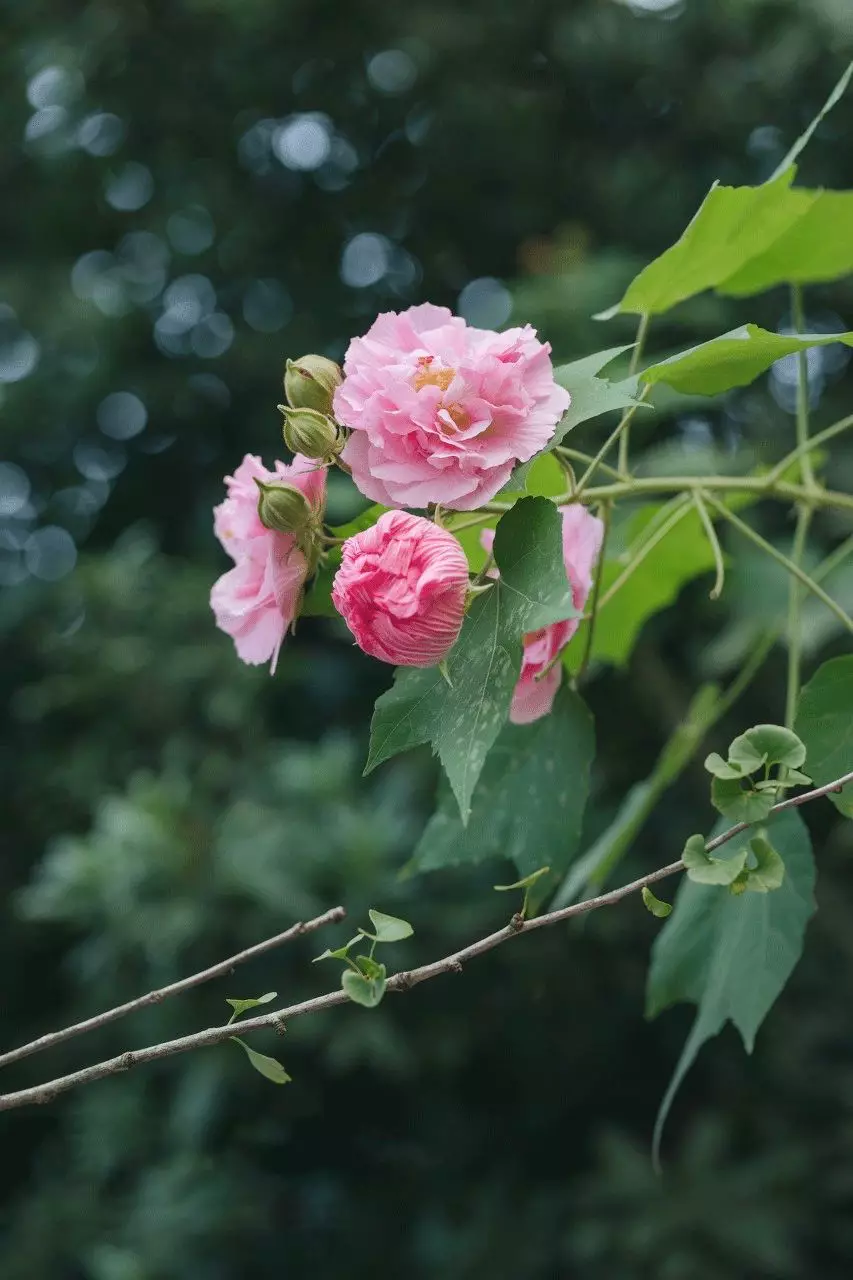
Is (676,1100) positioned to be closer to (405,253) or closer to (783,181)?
(405,253)

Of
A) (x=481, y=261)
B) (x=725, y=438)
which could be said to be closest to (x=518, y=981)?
(x=725, y=438)

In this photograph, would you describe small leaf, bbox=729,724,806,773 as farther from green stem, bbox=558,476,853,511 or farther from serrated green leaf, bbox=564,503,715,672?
serrated green leaf, bbox=564,503,715,672

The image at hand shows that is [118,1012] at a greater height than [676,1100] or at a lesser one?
greater

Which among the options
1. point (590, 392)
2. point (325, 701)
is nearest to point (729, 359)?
point (590, 392)

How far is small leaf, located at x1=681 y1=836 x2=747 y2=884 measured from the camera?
12.4 inches

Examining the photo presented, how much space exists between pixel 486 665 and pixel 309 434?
80 millimetres

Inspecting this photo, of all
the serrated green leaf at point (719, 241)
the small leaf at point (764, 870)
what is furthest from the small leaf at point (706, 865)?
the serrated green leaf at point (719, 241)

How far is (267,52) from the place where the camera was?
7.61 feet

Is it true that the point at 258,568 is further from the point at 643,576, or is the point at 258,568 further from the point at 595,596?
the point at 643,576

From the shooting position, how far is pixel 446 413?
36cm

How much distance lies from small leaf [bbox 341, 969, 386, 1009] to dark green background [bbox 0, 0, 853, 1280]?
1.10 metres

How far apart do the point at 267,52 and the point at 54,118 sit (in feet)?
1.28

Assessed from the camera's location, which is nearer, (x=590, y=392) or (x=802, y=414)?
(x=590, y=392)

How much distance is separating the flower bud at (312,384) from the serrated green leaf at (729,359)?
92 millimetres
